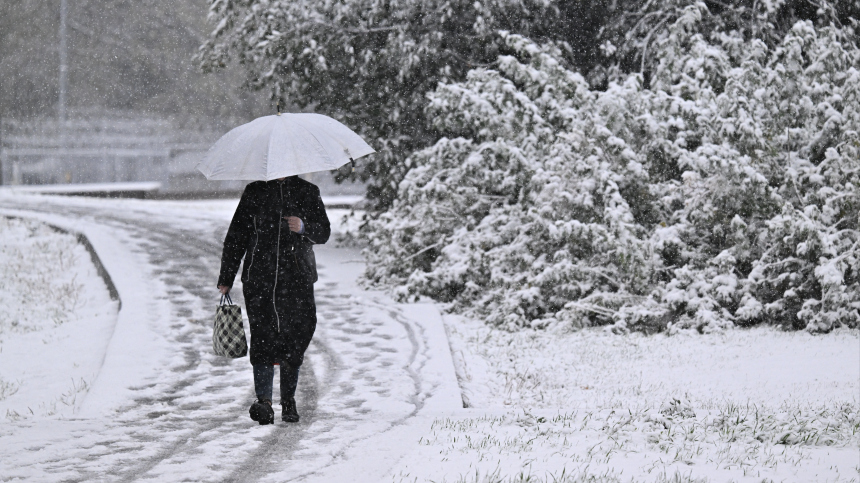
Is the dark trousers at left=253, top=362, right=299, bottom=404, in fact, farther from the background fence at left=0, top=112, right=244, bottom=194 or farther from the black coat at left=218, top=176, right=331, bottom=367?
the background fence at left=0, top=112, right=244, bottom=194

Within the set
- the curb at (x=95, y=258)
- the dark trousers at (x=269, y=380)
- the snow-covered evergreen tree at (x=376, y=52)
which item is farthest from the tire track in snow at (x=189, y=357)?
the snow-covered evergreen tree at (x=376, y=52)

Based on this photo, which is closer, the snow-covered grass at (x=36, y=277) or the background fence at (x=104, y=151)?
the snow-covered grass at (x=36, y=277)

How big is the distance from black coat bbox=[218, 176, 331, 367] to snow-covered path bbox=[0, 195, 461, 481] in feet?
1.82

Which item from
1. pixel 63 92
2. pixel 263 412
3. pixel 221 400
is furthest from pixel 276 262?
pixel 63 92

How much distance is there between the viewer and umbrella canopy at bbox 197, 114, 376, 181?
5434mm

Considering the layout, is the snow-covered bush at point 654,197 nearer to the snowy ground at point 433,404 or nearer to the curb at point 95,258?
the snowy ground at point 433,404

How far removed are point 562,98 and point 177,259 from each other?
21.6 feet

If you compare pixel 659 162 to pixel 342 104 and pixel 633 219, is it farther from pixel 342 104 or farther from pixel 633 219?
pixel 342 104

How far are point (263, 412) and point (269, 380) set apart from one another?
20 cm

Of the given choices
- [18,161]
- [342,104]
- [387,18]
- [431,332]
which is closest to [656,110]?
[431,332]

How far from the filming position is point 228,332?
568 centimetres

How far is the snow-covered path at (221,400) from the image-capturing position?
15.9 ft

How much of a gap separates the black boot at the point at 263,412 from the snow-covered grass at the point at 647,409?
41.2 inches

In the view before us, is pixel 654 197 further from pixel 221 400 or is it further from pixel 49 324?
pixel 49 324
